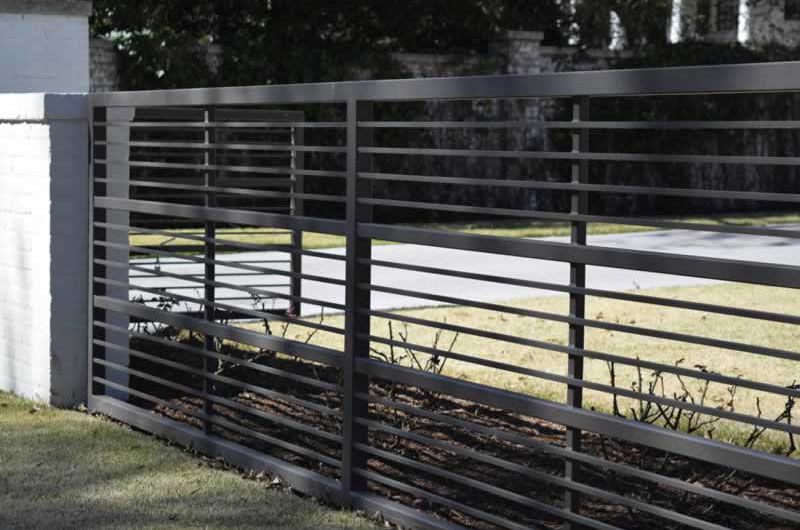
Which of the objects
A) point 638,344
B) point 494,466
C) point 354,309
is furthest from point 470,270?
point 354,309

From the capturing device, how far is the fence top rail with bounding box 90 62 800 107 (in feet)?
12.3

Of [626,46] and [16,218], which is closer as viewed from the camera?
[16,218]

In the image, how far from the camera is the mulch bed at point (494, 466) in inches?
212

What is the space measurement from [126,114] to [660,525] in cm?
389

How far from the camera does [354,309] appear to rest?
5.41 meters

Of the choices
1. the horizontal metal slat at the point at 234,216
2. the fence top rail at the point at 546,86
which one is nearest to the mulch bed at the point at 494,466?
the horizontal metal slat at the point at 234,216

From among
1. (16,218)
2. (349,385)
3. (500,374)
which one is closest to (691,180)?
(500,374)

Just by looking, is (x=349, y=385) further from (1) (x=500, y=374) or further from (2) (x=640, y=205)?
(2) (x=640, y=205)

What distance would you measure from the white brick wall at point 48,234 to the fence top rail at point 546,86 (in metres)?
1.26

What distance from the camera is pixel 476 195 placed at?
24031 millimetres

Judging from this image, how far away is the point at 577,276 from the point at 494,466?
186 cm

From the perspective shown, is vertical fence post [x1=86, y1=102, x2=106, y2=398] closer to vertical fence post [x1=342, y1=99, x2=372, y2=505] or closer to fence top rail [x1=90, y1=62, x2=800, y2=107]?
fence top rail [x1=90, y1=62, x2=800, y2=107]

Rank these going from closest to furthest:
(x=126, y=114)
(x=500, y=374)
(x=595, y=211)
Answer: (x=126, y=114), (x=500, y=374), (x=595, y=211)

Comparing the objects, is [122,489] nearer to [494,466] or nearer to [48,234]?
[494,466]
